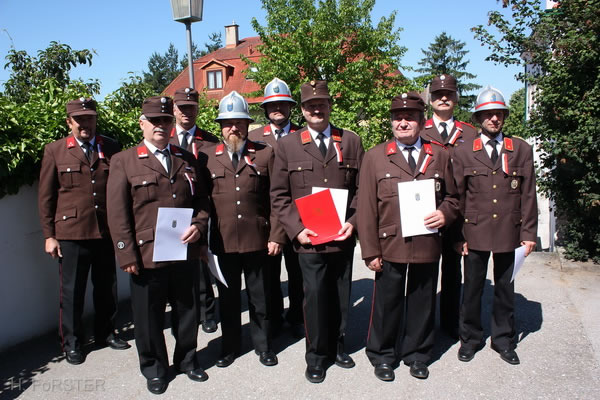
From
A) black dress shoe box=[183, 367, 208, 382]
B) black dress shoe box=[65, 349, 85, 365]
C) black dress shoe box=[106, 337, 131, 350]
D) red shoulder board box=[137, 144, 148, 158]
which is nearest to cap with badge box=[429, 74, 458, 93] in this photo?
red shoulder board box=[137, 144, 148, 158]

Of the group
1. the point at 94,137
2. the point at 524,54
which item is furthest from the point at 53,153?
the point at 524,54

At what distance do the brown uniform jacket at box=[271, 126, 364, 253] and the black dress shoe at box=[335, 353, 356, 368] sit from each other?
0.98 metres

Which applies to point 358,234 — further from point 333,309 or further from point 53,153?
point 53,153

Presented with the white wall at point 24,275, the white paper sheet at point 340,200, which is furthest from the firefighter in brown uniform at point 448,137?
the white wall at point 24,275

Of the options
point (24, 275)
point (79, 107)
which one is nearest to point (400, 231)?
point (79, 107)

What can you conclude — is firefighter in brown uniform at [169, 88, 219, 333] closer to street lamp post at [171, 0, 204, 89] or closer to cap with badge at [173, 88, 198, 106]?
cap with badge at [173, 88, 198, 106]

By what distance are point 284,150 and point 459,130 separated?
181 centimetres

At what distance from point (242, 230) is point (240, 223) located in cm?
6

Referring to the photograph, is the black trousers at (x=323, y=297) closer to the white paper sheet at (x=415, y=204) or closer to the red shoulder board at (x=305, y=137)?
the white paper sheet at (x=415, y=204)

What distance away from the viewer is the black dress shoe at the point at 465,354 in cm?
428

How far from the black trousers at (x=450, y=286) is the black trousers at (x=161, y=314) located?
2.40 metres

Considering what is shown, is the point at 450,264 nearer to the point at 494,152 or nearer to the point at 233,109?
the point at 494,152

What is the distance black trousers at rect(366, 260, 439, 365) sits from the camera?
397 centimetres

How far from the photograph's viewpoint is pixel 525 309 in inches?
217
